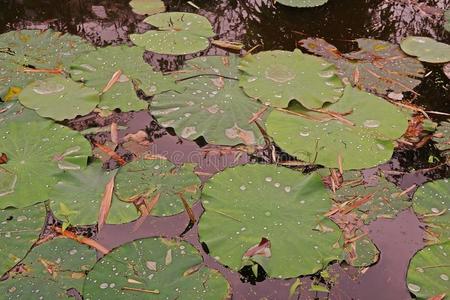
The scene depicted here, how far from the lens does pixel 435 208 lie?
6.36ft

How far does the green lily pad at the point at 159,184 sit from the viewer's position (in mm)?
1894

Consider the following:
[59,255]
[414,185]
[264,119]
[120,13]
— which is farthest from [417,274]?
[120,13]

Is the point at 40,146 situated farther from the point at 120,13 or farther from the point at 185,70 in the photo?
the point at 120,13

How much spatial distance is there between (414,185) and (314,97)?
64 centimetres

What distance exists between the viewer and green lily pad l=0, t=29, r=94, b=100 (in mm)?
2488

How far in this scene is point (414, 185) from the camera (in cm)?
206

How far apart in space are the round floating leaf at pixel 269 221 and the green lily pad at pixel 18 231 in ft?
2.02

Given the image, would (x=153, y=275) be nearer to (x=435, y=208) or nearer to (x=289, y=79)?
(x=435, y=208)

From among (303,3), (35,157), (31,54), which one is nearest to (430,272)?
(35,157)

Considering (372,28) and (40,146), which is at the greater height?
(372,28)

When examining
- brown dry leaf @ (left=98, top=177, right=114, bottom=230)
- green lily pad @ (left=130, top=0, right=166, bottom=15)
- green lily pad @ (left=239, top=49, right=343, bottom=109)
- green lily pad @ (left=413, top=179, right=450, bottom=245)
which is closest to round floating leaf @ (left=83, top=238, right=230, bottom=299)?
brown dry leaf @ (left=98, top=177, right=114, bottom=230)

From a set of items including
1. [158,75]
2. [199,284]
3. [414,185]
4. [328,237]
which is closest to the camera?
[199,284]

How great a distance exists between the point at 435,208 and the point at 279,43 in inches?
55.3

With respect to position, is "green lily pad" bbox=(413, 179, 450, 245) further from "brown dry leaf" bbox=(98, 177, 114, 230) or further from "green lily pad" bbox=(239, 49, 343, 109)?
"brown dry leaf" bbox=(98, 177, 114, 230)
